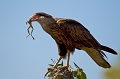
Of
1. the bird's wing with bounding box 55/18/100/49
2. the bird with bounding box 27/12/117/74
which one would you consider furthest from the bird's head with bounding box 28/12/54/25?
the bird's wing with bounding box 55/18/100/49

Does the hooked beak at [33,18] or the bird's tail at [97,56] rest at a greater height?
the hooked beak at [33,18]

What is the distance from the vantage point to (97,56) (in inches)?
176

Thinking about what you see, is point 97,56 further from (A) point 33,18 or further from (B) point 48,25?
(A) point 33,18

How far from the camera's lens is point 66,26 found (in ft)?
14.1

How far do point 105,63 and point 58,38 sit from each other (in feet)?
2.51

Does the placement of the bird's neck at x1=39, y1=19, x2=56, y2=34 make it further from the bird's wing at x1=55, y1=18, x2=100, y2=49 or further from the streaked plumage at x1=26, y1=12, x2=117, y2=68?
the bird's wing at x1=55, y1=18, x2=100, y2=49

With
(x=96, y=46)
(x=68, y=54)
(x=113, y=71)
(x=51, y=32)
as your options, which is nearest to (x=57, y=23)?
(x=51, y=32)

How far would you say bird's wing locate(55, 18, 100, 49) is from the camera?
4281mm

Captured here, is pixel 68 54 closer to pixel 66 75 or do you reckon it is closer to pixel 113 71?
pixel 66 75

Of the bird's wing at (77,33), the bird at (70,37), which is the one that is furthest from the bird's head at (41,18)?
the bird's wing at (77,33)

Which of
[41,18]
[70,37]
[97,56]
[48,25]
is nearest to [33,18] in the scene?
[41,18]

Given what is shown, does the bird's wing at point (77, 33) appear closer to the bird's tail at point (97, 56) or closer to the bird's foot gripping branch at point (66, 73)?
the bird's tail at point (97, 56)

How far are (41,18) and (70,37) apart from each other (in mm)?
559

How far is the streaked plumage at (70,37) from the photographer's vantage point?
4.05 metres
